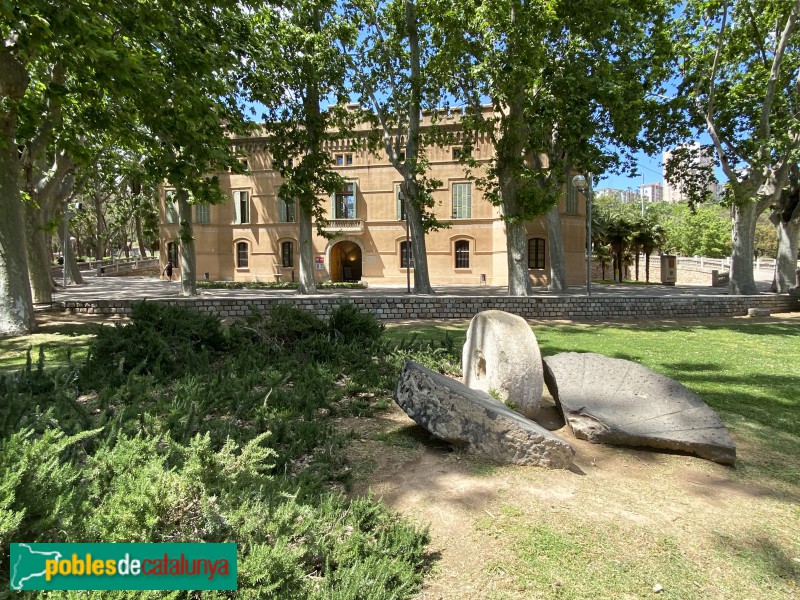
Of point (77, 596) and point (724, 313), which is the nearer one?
point (77, 596)

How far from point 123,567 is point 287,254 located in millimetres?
31134

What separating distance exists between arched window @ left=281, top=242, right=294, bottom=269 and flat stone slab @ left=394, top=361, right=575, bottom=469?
94.9 ft

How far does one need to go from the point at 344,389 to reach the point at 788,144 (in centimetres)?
1888

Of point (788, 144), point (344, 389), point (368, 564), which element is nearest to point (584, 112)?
point (788, 144)

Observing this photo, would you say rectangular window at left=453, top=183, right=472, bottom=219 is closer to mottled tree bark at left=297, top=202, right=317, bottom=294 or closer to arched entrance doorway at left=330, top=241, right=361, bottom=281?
arched entrance doorway at left=330, top=241, right=361, bottom=281

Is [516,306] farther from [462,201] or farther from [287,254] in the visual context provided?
[287,254]

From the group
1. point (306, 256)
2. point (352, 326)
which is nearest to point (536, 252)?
point (306, 256)

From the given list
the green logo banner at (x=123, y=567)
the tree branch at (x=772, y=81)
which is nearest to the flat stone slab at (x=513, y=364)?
the green logo banner at (x=123, y=567)

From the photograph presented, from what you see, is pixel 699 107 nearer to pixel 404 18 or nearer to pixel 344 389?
pixel 404 18

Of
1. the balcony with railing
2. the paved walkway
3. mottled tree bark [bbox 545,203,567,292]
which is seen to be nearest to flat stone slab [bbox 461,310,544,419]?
the paved walkway

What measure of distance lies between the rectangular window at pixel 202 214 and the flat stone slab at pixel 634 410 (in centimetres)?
Result: 3091

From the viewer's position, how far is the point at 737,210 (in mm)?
17625

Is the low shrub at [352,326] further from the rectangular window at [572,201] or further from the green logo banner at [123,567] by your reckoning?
the rectangular window at [572,201]

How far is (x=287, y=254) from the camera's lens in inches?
1256
